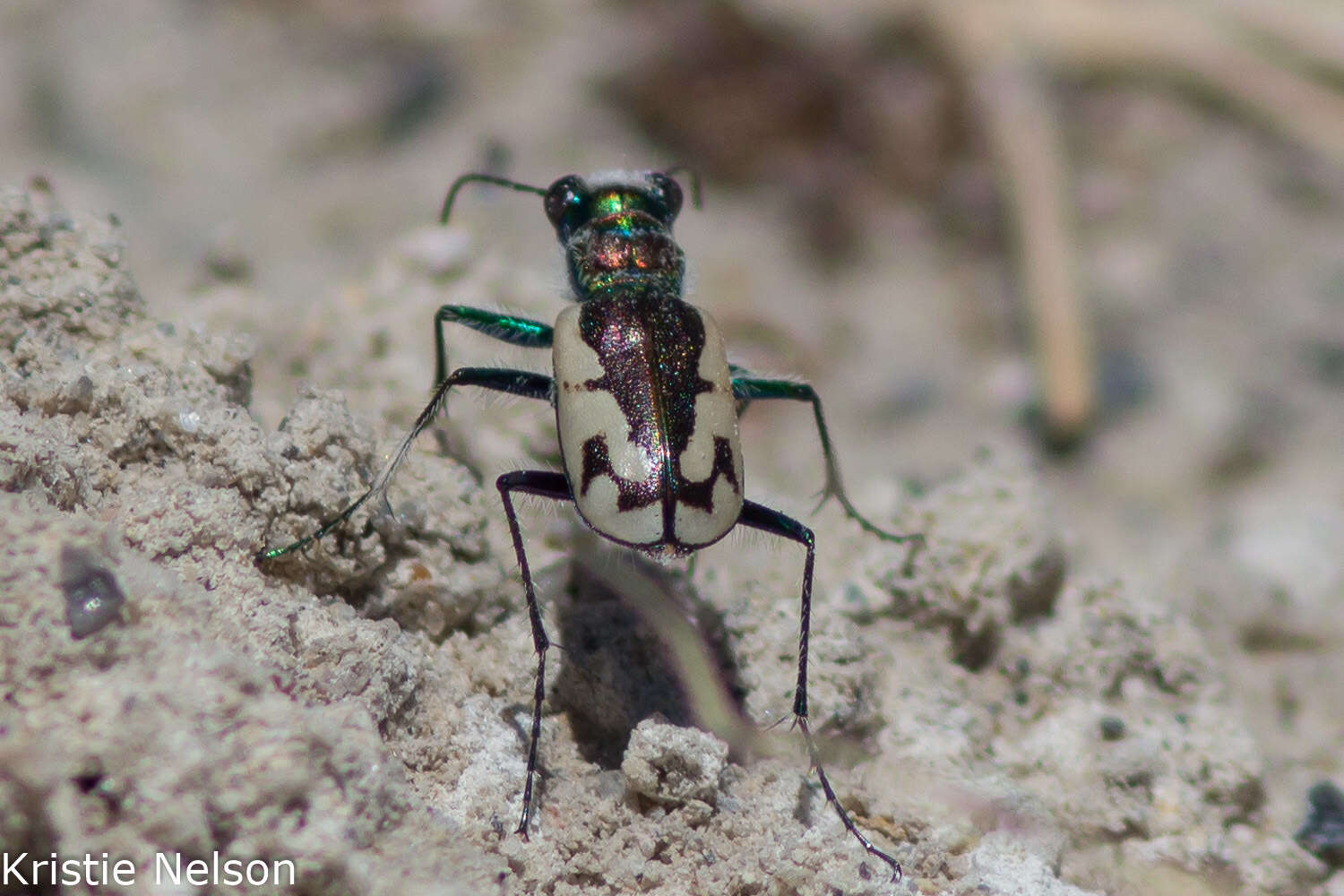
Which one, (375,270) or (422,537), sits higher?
(375,270)

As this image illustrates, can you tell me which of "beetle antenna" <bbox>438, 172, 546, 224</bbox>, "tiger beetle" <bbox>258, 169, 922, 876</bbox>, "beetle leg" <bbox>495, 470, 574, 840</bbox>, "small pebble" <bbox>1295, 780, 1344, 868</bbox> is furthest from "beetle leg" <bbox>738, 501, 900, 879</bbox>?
"beetle antenna" <bbox>438, 172, 546, 224</bbox>

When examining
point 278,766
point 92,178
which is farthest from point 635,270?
point 92,178

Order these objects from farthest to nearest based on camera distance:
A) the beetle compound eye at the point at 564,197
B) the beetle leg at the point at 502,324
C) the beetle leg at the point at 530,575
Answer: the beetle compound eye at the point at 564,197 → the beetle leg at the point at 502,324 → the beetle leg at the point at 530,575

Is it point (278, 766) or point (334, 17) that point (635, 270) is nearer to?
point (278, 766)

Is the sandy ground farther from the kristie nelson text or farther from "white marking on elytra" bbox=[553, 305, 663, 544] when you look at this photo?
"white marking on elytra" bbox=[553, 305, 663, 544]

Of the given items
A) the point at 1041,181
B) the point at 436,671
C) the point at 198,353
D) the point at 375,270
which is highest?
the point at 1041,181

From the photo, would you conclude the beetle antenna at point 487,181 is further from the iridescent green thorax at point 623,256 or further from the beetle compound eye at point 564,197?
the iridescent green thorax at point 623,256

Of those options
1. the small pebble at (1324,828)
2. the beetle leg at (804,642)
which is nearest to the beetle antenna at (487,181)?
the beetle leg at (804,642)
